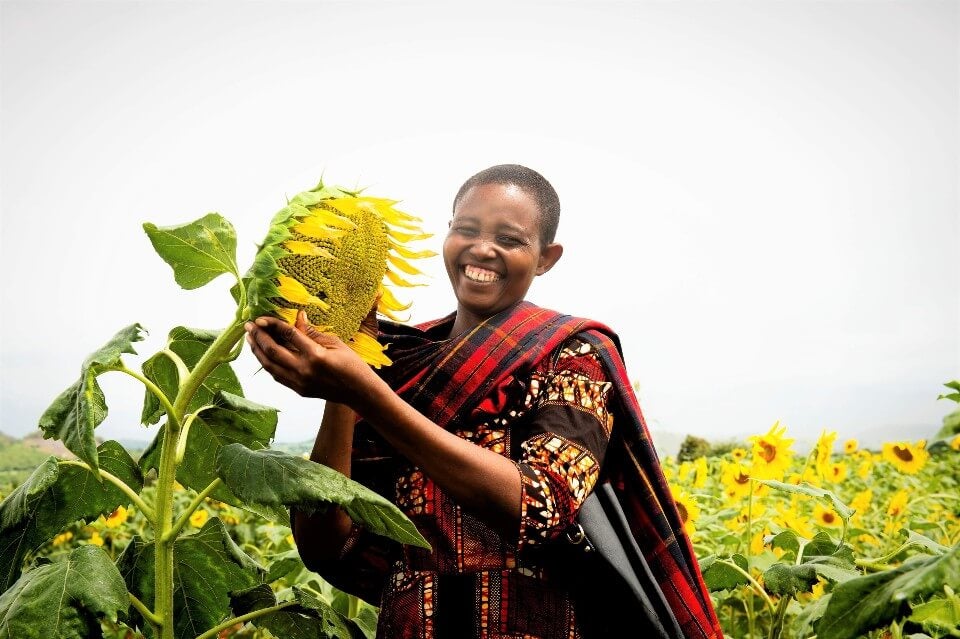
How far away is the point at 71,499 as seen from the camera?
4.73 feet

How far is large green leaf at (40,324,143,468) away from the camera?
3.88ft

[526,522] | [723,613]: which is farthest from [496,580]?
[723,613]

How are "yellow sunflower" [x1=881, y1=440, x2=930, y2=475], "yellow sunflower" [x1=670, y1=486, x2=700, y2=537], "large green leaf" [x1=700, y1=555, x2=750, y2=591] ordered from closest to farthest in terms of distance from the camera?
"large green leaf" [x1=700, y1=555, x2=750, y2=591] → "yellow sunflower" [x1=670, y1=486, x2=700, y2=537] → "yellow sunflower" [x1=881, y1=440, x2=930, y2=475]

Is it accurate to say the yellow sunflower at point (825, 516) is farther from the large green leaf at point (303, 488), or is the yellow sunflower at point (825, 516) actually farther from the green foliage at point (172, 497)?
the large green leaf at point (303, 488)

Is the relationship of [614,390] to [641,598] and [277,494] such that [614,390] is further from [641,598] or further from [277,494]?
[277,494]

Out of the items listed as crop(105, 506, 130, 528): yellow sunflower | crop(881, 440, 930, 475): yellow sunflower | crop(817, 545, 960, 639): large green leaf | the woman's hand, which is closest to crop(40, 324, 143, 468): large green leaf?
the woman's hand

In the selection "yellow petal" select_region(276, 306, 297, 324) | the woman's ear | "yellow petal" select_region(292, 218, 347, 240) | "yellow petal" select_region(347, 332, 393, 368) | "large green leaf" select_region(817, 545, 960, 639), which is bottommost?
"large green leaf" select_region(817, 545, 960, 639)

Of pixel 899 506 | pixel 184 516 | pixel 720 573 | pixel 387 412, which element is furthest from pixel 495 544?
pixel 899 506

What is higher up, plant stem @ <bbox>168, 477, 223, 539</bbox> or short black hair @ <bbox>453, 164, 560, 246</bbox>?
short black hair @ <bbox>453, 164, 560, 246</bbox>

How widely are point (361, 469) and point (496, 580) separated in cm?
31

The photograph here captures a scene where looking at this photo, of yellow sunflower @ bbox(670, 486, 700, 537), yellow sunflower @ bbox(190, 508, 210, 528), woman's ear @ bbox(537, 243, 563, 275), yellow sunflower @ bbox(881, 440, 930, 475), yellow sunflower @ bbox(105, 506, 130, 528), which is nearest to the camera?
woman's ear @ bbox(537, 243, 563, 275)

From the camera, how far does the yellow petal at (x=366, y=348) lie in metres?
1.28

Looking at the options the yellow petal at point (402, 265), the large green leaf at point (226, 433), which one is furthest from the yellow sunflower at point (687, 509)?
the yellow petal at point (402, 265)

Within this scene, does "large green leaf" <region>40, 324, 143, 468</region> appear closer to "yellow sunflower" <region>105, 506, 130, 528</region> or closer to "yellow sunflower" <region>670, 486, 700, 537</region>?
"yellow sunflower" <region>670, 486, 700, 537</region>
